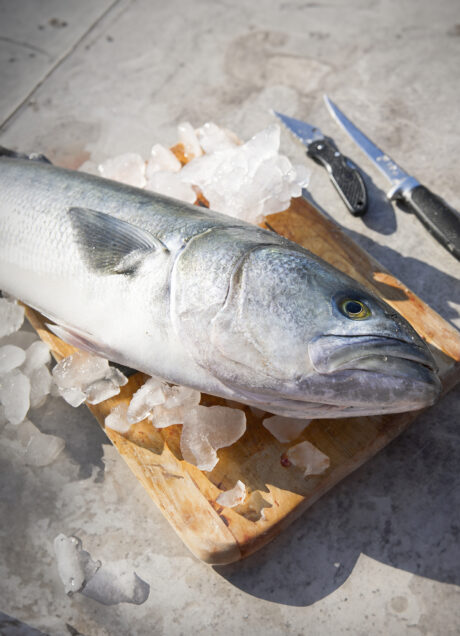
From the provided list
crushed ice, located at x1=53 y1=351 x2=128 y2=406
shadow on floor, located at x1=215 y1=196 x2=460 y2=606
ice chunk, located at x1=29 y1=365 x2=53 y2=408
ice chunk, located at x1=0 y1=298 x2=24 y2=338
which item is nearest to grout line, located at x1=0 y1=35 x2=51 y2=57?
ice chunk, located at x1=0 y1=298 x2=24 y2=338

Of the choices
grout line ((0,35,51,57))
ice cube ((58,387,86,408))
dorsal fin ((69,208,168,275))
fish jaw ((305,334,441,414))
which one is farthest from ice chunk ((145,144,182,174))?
grout line ((0,35,51,57))

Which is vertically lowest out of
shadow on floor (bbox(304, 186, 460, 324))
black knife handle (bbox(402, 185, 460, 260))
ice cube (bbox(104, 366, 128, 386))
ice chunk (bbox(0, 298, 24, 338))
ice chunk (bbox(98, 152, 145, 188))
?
ice chunk (bbox(0, 298, 24, 338))

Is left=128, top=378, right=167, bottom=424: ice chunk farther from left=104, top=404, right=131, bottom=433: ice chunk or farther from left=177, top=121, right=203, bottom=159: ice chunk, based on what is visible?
left=177, top=121, right=203, bottom=159: ice chunk

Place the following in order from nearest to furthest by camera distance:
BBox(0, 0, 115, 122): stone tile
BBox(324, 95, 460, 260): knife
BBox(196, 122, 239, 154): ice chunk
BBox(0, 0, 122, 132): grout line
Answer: BBox(324, 95, 460, 260): knife
BBox(196, 122, 239, 154): ice chunk
BBox(0, 0, 122, 132): grout line
BBox(0, 0, 115, 122): stone tile

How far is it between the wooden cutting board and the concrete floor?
0.61 feet

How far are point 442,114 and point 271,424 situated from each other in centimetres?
229

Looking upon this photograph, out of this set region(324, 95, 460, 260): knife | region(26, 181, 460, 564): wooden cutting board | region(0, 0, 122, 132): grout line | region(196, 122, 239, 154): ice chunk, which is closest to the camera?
region(26, 181, 460, 564): wooden cutting board

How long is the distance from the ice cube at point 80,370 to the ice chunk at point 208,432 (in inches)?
16.4

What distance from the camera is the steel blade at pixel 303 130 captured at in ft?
9.42

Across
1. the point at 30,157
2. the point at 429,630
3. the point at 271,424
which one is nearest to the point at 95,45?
the point at 30,157

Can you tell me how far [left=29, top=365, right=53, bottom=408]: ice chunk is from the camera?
7.25 feet

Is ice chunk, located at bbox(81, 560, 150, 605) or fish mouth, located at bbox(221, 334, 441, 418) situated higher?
fish mouth, located at bbox(221, 334, 441, 418)

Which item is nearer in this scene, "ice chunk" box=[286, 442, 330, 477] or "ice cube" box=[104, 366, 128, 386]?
"ice chunk" box=[286, 442, 330, 477]

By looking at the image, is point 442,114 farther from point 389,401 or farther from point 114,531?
point 114,531
